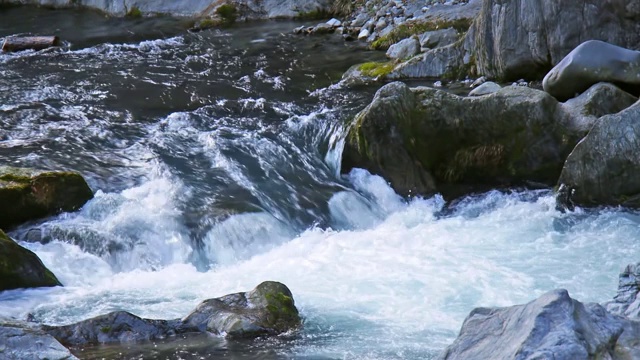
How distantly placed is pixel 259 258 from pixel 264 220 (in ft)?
2.39

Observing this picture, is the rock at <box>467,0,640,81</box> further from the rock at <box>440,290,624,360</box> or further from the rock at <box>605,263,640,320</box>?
the rock at <box>440,290,624,360</box>

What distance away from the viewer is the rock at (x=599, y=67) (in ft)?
38.8

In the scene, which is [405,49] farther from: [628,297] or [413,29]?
[628,297]

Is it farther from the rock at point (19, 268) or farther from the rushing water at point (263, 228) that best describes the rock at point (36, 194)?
the rock at point (19, 268)

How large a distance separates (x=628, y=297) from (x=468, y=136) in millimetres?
6021

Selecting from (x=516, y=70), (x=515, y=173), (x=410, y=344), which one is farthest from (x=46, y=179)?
(x=516, y=70)

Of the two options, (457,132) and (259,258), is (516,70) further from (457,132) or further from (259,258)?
(259,258)

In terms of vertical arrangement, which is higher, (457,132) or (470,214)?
(457,132)

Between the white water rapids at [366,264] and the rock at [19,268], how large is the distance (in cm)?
10

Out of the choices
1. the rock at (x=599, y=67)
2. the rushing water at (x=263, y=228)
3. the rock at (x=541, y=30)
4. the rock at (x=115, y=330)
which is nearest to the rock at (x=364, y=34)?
the rushing water at (x=263, y=228)

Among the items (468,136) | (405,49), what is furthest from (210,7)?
(468,136)

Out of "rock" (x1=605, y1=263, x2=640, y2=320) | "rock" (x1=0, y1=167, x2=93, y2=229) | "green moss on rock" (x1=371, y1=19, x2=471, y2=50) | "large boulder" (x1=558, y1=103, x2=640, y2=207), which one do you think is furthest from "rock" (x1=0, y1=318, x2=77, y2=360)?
"green moss on rock" (x1=371, y1=19, x2=471, y2=50)

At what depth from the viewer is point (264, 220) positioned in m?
10.2

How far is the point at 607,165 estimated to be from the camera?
10.2m
